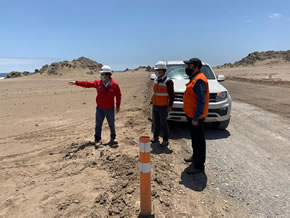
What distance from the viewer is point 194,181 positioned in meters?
4.23

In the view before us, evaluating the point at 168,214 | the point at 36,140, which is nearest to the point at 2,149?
the point at 36,140

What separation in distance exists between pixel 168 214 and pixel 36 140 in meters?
4.85

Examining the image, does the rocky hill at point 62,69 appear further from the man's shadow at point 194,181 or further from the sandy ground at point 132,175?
the man's shadow at point 194,181

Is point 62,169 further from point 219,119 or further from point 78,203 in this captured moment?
point 219,119

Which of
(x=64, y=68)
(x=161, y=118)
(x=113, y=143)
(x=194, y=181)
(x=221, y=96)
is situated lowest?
(x=194, y=181)

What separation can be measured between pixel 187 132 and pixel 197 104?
317cm

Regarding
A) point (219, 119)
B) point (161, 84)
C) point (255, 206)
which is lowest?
point (255, 206)

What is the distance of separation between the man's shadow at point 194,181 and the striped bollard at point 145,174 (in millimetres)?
1162

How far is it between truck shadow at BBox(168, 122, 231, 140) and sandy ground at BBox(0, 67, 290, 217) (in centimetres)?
3

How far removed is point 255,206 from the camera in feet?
11.5

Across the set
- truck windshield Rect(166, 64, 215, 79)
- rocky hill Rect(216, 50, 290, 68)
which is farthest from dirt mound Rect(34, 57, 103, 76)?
rocky hill Rect(216, 50, 290, 68)

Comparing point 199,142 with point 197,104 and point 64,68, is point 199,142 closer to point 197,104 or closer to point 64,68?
point 197,104

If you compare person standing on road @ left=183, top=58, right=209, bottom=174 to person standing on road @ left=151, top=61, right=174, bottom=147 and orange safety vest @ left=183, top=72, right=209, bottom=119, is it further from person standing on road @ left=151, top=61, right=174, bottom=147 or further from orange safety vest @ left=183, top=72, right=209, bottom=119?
person standing on road @ left=151, top=61, right=174, bottom=147

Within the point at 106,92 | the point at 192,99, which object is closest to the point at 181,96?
the point at 106,92
